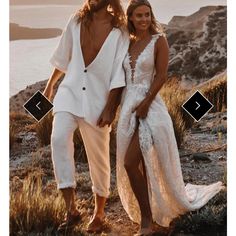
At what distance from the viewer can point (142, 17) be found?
12.3 feet

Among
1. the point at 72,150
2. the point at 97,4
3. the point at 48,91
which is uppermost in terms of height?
the point at 97,4

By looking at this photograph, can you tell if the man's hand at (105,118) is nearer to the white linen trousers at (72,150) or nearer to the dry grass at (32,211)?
the white linen trousers at (72,150)

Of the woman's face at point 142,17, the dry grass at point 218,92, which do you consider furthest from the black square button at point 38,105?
the dry grass at point 218,92

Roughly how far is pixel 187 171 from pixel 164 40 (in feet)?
2.92

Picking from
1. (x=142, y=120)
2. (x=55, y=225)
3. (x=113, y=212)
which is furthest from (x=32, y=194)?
(x=142, y=120)

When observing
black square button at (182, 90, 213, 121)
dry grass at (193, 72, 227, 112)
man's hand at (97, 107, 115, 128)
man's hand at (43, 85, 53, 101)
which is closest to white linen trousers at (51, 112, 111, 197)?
man's hand at (97, 107, 115, 128)

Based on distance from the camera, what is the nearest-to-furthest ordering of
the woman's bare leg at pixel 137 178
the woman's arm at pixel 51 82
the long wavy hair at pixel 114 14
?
the woman's bare leg at pixel 137 178 < the long wavy hair at pixel 114 14 < the woman's arm at pixel 51 82

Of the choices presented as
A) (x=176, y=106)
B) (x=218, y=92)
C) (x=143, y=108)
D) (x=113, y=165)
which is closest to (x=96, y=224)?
(x=113, y=165)

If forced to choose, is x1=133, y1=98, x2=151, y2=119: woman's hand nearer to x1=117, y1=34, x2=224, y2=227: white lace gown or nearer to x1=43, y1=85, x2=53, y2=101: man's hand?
x1=117, y1=34, x2=224, y2=227: white lace gown

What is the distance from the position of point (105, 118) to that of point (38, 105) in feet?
1.71

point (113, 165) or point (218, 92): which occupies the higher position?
point (218, 92)

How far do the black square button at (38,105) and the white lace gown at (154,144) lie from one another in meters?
0.53

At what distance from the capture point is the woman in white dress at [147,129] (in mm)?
3766

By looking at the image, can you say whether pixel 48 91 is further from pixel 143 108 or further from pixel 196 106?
pixel 196 106
